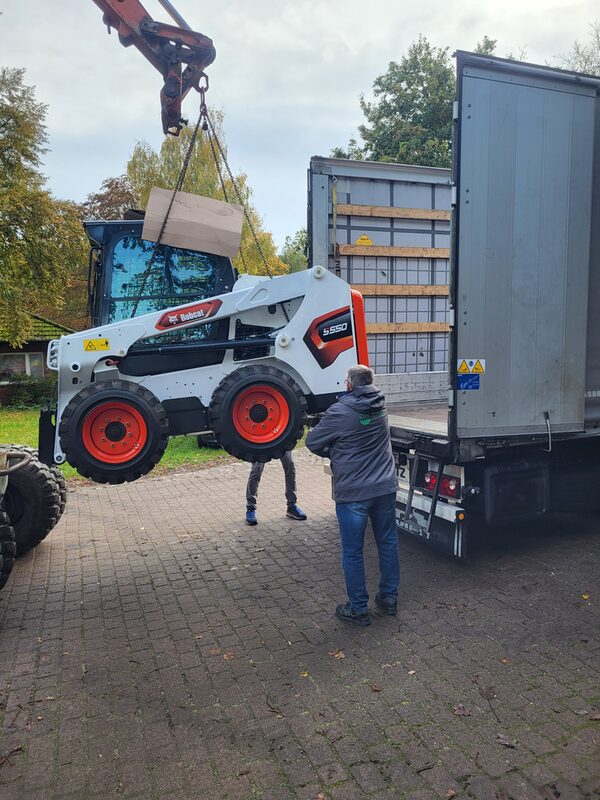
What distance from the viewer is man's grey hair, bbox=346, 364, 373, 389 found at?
392 cm

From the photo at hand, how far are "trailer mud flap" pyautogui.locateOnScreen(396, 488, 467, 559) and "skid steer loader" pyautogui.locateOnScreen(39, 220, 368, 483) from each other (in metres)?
1.37

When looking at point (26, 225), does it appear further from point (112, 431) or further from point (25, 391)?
point (112, 431)

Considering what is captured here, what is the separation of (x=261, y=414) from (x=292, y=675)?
1643 mm

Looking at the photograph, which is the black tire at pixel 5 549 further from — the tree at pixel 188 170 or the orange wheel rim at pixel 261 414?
the tree at pixel 188 170

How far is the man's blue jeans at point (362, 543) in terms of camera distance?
13.1 feet

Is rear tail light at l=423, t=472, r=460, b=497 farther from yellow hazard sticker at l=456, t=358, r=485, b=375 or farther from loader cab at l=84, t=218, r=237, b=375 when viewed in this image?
loader cab at l=84, t=218, r=237, b=375

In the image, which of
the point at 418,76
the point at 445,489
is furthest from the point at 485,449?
the point at 418,76

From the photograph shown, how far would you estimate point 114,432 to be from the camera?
3.80 metres

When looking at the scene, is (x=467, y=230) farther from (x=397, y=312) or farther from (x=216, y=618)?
(x=216, y=618)

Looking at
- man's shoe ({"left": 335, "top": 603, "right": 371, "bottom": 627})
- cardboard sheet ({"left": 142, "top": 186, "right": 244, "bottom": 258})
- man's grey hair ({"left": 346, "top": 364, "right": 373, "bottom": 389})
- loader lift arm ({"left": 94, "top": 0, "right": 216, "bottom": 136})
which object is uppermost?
loader lift arm ({"left": 94, "top": 0, "right": 216, "bottom": 136})

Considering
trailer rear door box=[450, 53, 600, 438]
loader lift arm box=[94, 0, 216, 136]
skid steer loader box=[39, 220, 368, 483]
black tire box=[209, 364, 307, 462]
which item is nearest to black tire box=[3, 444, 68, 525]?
skid steer loader box=[39, 220, 368, 483]

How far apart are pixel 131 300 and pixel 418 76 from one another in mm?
21694

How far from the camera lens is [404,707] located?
3.07 metres

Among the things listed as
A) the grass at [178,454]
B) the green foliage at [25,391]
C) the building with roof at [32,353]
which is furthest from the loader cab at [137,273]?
the building with roof at [32,353]
